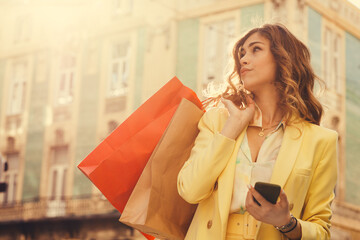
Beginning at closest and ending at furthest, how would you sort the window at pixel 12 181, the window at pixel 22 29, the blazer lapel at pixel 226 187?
1. the blazer lapel at pixel 226 187
2. the window at pixel 12 181
3. the window at pixel 22 29

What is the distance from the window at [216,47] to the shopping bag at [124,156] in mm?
15084

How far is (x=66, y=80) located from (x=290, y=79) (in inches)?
751

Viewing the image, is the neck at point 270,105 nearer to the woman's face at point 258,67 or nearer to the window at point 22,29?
the woman's face at point 258,67

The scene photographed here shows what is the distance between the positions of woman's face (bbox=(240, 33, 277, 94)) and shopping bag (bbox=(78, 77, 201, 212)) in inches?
16.8

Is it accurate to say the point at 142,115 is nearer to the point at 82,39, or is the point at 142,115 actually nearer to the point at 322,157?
the point at 322,157

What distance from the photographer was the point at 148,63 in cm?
1953

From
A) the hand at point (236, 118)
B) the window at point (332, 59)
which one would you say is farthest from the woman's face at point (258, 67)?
the window at point (332, 59)

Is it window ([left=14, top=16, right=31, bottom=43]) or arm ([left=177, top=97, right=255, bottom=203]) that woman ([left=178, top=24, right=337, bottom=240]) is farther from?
window ([left=14, top=16, right=31, bottom=43])

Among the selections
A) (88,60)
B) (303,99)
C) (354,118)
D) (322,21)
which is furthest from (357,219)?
(303,99)

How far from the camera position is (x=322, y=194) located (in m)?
2.79

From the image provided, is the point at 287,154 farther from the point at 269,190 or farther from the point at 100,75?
the point at 100,75

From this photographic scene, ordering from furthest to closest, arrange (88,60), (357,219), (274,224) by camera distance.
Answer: (88,60)
(357,219)
(274,224)

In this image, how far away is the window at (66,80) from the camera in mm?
21406

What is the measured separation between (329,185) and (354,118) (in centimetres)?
1664
